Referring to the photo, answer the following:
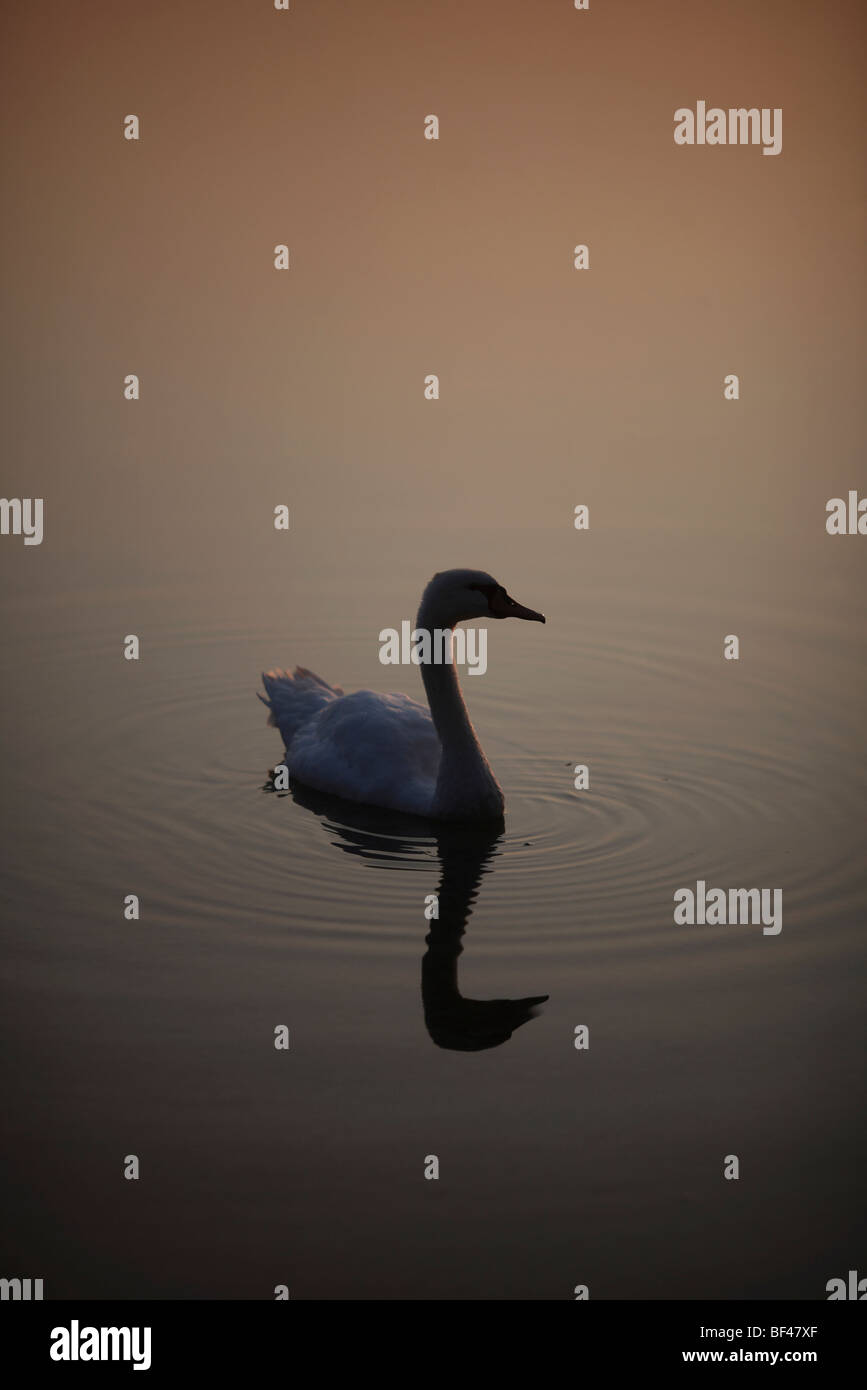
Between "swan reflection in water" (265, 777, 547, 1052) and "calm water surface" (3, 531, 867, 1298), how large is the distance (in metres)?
0.02

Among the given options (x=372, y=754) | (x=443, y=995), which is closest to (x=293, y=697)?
(x=372, y=754)

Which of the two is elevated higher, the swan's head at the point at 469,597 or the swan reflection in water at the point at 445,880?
the swan's head at the point at 469,597

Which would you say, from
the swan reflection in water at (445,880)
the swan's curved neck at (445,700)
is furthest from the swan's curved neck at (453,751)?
the swan reflection in water at (445,880)

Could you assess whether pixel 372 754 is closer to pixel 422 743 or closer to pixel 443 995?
pixel 422 743

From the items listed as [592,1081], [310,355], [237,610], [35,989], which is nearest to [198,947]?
[35,989]

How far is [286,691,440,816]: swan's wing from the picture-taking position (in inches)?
414

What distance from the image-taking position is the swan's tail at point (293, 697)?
38.3 ft

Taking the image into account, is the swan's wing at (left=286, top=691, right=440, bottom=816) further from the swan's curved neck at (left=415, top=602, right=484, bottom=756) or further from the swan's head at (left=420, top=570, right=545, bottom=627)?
the swan's head at (left=420, top=570, right=545, bottom=627)

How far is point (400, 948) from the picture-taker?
27.9ft

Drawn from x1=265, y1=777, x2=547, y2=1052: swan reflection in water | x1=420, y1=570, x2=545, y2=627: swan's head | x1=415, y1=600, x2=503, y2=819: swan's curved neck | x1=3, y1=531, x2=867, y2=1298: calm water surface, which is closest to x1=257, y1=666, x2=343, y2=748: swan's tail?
x1=3, y1=531, x2=867, y2=1298: calm water surface

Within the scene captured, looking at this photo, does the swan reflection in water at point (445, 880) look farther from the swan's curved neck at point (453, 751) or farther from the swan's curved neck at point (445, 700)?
the swan's curved neck at point (445, 700)

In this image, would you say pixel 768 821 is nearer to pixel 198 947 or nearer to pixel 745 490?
pixel 198 947

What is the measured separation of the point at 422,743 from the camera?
10812 millimetres

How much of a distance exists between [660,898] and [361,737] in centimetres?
262
